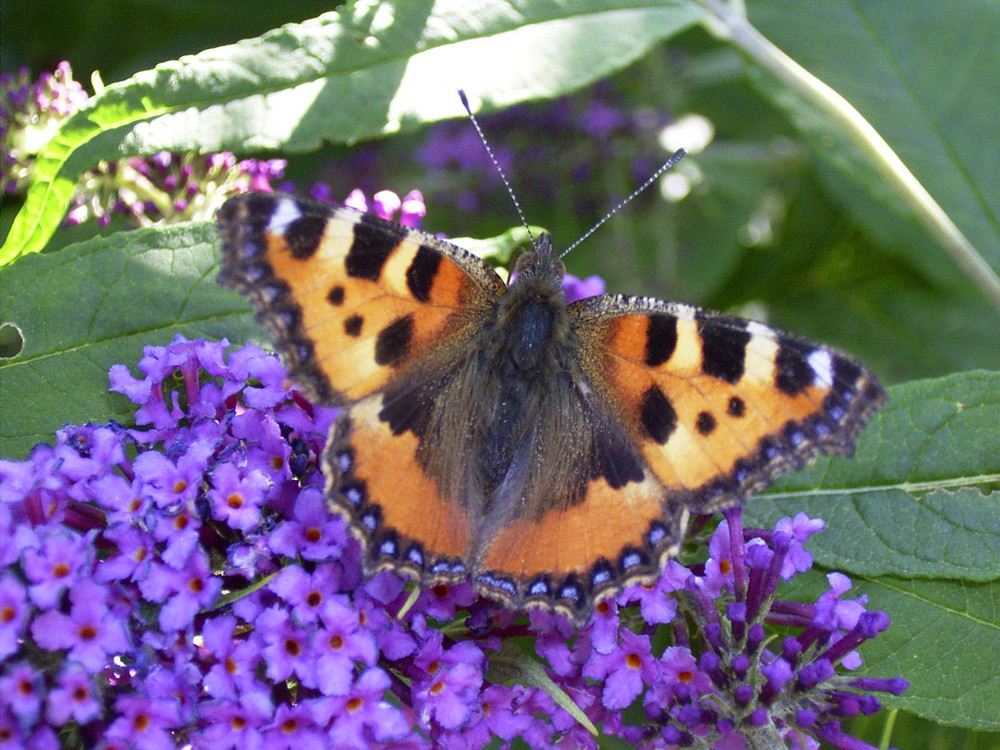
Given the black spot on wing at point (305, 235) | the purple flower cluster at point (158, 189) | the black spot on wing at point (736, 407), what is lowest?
the black spot on wing at point (736, 407)

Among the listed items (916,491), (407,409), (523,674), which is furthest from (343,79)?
(916,491)

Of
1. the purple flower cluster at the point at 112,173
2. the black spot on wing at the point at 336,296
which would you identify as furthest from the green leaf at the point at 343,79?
the black spot on wing at the point at 336,296

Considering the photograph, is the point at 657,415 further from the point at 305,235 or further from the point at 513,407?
the point at 305,235

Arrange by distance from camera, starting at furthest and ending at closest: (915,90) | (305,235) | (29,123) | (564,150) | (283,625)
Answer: (564,150), (915,90), (29,123), (305,235), (283,625)

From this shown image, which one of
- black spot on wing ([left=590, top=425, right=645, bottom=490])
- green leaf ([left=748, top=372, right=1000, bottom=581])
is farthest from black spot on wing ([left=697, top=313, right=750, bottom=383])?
green leaf ([left=748, top=372, right=1000, bottom=581])

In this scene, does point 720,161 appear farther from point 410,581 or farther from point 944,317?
point 410,581

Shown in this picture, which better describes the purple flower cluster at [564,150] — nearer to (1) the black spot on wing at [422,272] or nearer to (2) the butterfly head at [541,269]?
(2) the butterfly head at [541,269]
